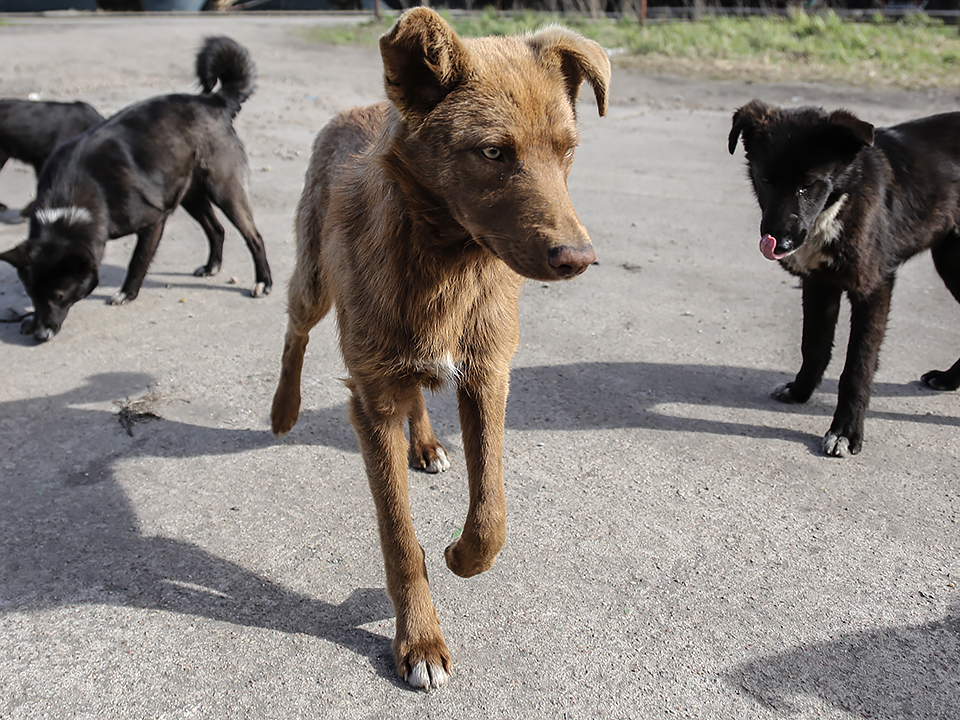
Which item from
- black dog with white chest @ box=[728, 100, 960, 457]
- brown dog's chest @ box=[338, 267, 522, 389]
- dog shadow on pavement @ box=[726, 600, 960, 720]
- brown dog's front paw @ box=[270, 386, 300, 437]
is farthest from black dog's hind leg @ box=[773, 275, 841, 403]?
brown dog's front paw @ box=[270, 386, 300, 437]

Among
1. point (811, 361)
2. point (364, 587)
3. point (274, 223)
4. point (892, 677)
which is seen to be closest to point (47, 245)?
point (274, 223)

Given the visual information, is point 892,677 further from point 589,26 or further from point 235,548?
point 589,26

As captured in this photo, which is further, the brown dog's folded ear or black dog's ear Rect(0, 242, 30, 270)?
black dog's ear Rect(0, 242, 30, 270)

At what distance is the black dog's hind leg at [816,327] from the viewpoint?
4242mm

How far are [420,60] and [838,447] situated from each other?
2860 millimetres

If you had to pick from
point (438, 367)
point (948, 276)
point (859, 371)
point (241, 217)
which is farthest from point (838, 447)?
point (241, 217)

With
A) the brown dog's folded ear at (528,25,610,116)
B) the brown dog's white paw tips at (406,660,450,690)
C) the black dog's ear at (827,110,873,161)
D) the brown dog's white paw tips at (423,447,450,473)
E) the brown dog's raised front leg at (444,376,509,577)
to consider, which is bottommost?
the brown dog's white paw tips at (423,447,450,473)

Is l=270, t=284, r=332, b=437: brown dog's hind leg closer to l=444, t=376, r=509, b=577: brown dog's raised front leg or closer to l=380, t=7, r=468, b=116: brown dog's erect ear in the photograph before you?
l=444, t=376, r=509, b=577: brown dog's raised front leg

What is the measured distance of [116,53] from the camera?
14.4m

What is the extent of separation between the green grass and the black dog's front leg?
958 centimetres

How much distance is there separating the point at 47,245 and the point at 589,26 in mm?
13939

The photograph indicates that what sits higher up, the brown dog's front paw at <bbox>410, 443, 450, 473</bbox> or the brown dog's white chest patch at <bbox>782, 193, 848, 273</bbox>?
the brown dog's white chest patch at <bbox>782, 193, 848, 273</bbox>

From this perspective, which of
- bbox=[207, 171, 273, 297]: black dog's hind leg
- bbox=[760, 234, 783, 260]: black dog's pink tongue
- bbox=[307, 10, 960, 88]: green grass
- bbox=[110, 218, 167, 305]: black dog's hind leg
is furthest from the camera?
bbox=[307, 10, 960, 88]: green grass

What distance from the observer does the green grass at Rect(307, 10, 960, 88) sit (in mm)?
12531
